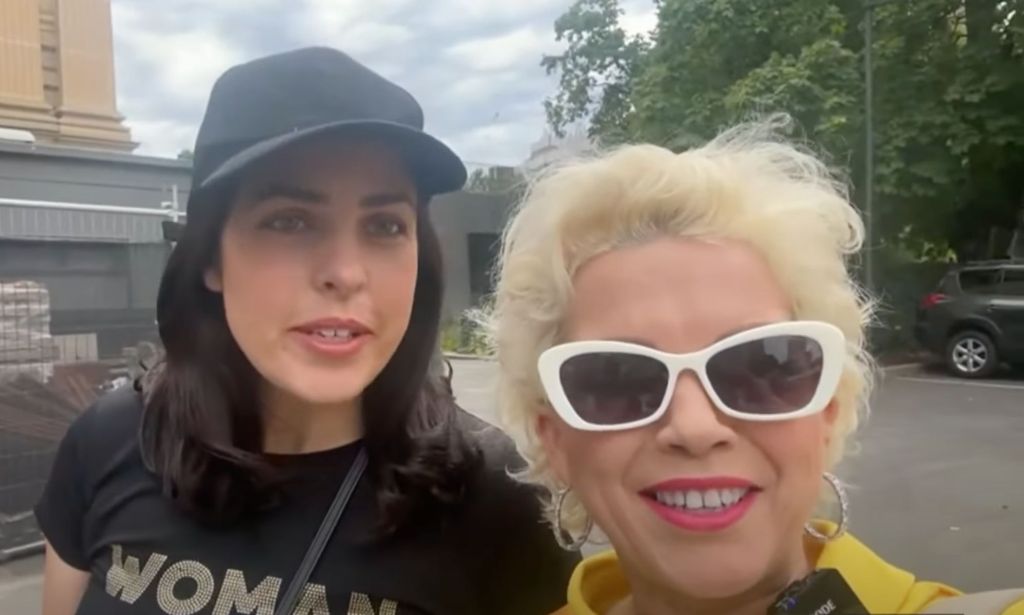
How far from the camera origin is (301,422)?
→ 1.03 m

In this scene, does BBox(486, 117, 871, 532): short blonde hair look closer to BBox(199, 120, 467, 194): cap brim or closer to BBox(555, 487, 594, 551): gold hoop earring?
BBox(555, 487, 594, 551): gold hoop earring

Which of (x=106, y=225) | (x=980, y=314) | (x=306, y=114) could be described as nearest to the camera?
(x=306, y=114)

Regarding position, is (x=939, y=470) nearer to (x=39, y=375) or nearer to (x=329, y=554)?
(x=329, y=554)

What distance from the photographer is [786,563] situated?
69cm

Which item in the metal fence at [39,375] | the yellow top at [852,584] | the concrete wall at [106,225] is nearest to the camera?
the yellow top at [852,584]

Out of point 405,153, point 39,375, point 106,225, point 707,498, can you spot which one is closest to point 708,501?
point 707,498

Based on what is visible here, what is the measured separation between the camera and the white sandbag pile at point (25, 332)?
61.3 inches

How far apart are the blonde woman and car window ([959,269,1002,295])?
24 centimetres

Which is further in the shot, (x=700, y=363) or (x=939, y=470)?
(x=939, y=470)

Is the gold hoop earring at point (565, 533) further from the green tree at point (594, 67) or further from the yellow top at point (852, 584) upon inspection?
the green tree at point (594, 67)

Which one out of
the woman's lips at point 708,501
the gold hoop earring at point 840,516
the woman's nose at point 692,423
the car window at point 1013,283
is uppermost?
the car window at point 1013,283

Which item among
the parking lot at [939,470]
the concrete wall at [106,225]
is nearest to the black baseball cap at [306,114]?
the concrete wall at [106,225]

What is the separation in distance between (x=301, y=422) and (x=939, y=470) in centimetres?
72

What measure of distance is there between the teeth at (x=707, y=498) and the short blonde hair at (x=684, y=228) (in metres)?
0.11
